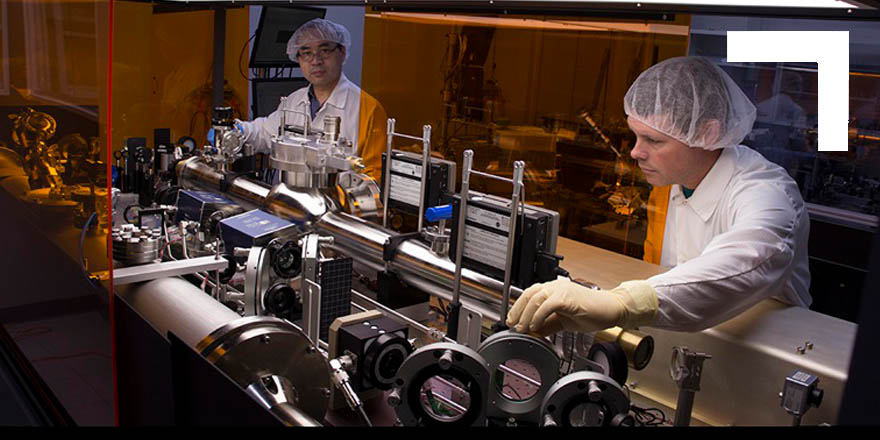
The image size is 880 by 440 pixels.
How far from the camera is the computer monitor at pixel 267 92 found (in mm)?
4238

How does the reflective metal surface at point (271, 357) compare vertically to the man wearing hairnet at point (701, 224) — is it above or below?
below

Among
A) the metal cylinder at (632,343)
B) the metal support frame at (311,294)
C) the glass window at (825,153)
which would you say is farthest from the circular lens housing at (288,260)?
the glass window at (825,153)

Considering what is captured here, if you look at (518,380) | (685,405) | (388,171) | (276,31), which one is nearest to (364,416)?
(518,380)

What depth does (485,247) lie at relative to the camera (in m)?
1.51

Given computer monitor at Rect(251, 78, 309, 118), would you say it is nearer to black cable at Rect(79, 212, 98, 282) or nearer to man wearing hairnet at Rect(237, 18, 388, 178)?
man wearing hairnet at Rect(237, 18, 388, 178)

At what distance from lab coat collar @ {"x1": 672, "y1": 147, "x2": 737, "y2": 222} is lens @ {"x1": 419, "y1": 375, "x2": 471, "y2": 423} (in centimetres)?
90

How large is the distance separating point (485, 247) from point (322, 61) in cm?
239

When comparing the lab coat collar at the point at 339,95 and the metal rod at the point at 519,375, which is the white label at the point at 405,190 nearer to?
the metal rod at the point at 519,375

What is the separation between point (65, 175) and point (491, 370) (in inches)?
35.5

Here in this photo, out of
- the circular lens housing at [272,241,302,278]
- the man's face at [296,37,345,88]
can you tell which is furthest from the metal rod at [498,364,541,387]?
the man's face at [296,37,345,88]

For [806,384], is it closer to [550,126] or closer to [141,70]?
[550,126]

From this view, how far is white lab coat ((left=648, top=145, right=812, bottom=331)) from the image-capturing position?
54.6 inches

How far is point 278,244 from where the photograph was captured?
5.36 feet

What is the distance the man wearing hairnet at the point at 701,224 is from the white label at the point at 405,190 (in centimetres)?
58
